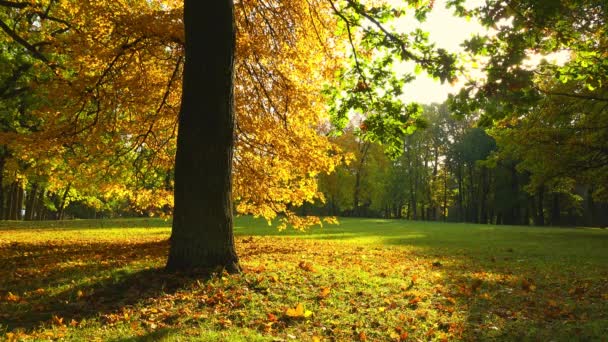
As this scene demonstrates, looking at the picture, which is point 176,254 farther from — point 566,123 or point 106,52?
point 566,123

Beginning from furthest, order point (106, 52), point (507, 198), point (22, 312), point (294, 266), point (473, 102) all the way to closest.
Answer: point (507, 198)
point (106, 52)
point (294, 266)
point (473, 102)
point (22, 312)

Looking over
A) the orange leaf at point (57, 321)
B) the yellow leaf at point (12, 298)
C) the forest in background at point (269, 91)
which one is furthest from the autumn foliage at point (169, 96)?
the orange leaf at point (57, 321)

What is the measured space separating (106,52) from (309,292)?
24.8 ft

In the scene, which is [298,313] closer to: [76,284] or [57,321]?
[57,321]

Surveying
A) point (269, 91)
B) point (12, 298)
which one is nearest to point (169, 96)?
point (269, 91)

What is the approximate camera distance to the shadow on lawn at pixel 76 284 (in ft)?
18.1

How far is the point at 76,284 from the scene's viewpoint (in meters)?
6.75

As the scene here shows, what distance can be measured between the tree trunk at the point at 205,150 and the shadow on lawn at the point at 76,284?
56 centimetres

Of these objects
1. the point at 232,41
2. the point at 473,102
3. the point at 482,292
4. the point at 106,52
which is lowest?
the point at 482,292

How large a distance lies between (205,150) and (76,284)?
298 centimetres

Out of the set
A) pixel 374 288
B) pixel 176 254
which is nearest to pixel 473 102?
pixel 374 288

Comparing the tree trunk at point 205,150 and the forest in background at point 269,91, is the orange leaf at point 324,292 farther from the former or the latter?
the forest in background at point 269,91

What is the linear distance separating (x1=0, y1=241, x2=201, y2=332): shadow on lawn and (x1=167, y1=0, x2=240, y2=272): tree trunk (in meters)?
0.56

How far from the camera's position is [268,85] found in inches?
461
